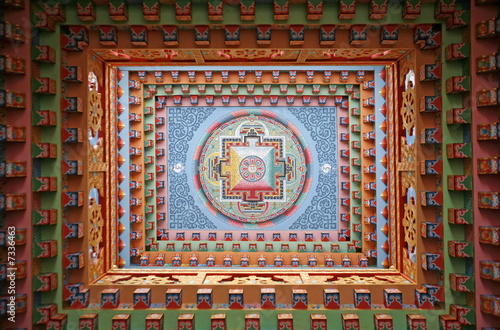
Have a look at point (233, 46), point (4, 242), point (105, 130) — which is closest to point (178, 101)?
point (105, 130)

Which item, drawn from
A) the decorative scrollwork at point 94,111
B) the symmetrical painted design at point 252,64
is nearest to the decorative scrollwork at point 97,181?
the symmetrical painted design at point 252,64

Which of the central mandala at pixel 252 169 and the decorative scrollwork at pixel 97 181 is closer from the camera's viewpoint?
the decorative scrollwork at pixel 97 181

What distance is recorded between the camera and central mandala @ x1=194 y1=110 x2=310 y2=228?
5.32m

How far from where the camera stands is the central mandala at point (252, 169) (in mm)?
5316

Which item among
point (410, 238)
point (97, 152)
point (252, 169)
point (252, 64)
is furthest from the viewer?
point (252, 169)

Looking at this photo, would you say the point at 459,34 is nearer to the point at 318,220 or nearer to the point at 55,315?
the point at 318,220

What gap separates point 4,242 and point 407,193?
429 cm

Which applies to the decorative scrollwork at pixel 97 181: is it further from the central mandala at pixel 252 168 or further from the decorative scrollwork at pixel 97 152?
the central mandala at pixel 252 168

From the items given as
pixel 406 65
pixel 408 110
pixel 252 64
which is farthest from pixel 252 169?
pixel 406 65

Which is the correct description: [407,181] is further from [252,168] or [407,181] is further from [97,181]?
[97,181]

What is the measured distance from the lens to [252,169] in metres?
5.34

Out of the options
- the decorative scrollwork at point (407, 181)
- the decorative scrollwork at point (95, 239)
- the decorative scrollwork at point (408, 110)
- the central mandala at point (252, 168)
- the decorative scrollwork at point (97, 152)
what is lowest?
the decorative scrollwork at point (95, 239)

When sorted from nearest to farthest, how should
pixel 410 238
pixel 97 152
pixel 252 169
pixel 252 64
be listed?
pixel 410 238 → pixel 97 152 → pixel 252 64 → pixel 252 169

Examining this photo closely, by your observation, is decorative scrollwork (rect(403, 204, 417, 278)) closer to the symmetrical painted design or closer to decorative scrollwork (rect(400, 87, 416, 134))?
the symmetrical painted design
